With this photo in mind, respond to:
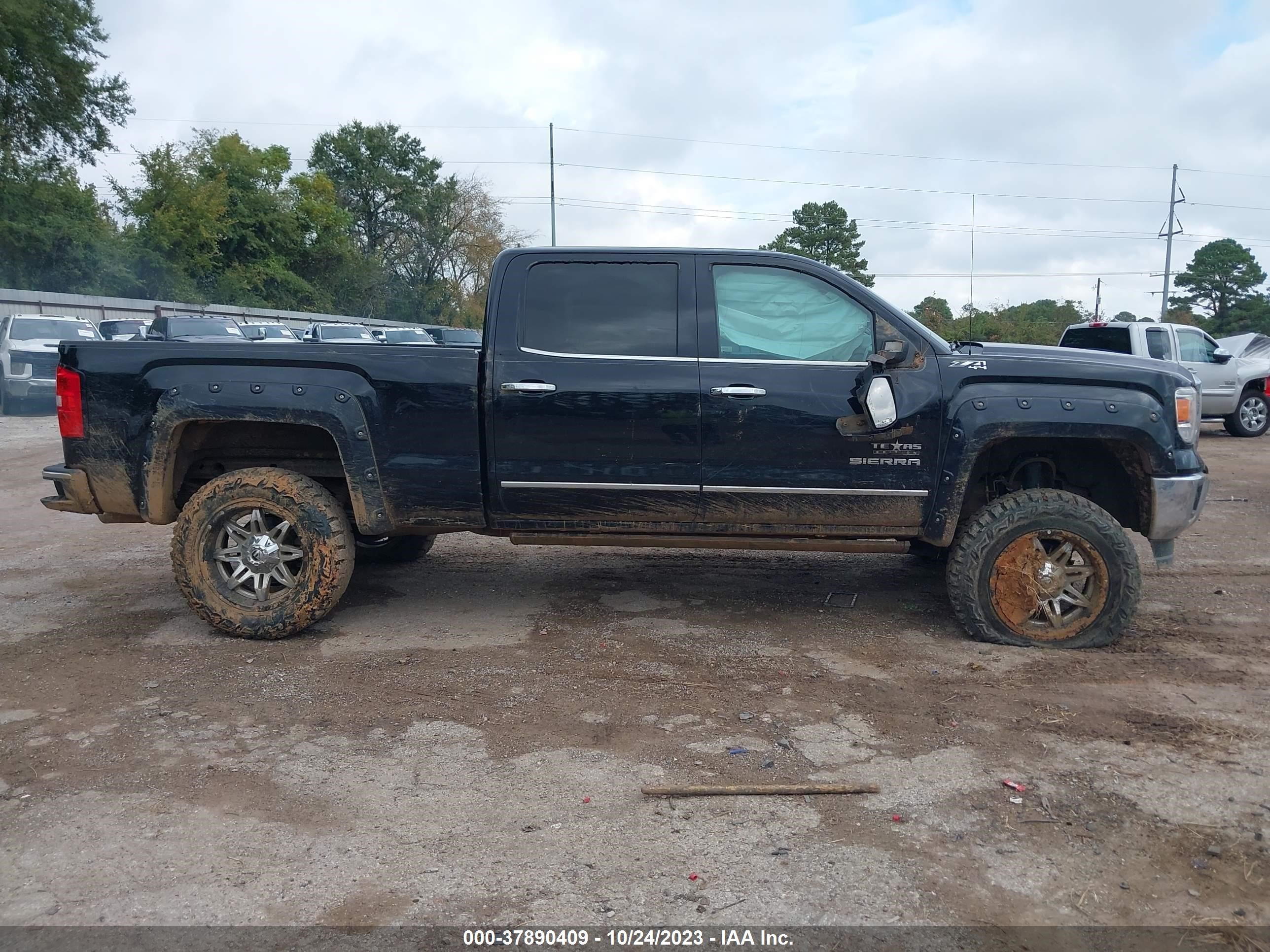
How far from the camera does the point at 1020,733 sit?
3838 mm

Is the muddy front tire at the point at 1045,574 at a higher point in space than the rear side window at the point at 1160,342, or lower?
lower

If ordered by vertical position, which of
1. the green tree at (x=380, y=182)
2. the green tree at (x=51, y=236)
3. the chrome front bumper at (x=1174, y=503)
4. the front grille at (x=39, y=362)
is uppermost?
the green tree at (x=380, y=182)

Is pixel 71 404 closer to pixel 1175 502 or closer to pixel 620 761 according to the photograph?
pixel 620 761

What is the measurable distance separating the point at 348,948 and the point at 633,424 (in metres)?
2.90

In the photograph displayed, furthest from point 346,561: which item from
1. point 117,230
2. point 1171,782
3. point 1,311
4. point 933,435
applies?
point 117,230

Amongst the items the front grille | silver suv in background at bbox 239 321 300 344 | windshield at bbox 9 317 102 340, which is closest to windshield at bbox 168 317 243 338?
silver suv in background at bbox 239 321 300 344

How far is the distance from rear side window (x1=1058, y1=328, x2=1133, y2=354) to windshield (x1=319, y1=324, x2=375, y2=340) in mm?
15255

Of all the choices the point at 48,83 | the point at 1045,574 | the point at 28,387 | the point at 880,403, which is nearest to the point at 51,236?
the point at 48,83

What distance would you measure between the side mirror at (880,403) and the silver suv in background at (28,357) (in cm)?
1719

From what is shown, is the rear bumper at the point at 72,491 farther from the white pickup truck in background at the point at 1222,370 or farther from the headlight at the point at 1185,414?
the white pickup truck in background at the point at 1222,370

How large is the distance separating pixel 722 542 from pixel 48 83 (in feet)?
119

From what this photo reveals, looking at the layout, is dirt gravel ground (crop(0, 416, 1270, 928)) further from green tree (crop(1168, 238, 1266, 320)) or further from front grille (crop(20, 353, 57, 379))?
green tree (crop(1168, 238, 1266, 320))

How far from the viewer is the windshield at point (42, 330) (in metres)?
17.7

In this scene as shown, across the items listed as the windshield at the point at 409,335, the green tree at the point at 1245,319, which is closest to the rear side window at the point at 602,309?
the windshield at the point at 409,335
